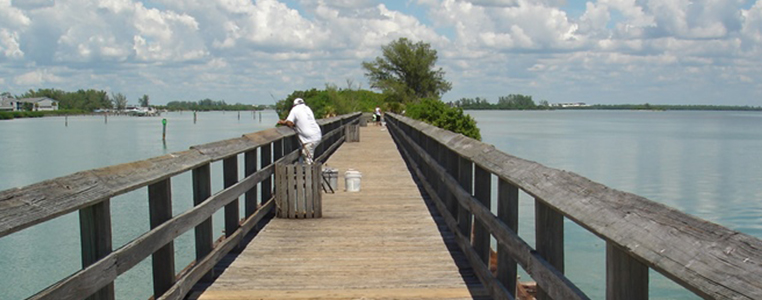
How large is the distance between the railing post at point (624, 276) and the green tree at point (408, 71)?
318 ft

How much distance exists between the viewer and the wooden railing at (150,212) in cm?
290

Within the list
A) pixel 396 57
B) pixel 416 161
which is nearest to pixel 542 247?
pixel 416 161

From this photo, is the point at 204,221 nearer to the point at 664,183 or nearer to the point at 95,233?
the point at 95,233

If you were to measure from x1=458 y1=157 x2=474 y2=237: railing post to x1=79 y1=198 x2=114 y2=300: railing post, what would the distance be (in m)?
3.59

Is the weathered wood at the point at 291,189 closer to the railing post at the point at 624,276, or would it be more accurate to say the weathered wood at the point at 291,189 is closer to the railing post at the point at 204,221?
the railing post at the point at 204,221

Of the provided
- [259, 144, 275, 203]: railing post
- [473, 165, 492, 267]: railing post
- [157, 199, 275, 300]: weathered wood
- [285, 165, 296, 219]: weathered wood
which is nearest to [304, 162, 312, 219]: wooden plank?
[285, 165, 296, 219]: weathered wood

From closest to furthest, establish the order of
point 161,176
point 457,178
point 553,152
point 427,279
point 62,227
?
point 161,176 < point 427,279 < point 457,178 < point 62,227 < point 553,152

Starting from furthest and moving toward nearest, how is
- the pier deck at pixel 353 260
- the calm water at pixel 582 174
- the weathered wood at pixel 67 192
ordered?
the calm water at pixel 582 174 < the pier deck at pixel 353 260 < the weathered wood at pixel 67 192

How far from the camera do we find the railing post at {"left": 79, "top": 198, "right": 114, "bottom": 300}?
11.1ft

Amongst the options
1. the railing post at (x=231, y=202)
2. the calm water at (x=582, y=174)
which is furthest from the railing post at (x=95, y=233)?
the calm water at (x=582, y=174)

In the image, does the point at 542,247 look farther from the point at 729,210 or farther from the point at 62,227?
the point at 729,210

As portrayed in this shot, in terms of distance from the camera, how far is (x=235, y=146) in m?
6.52

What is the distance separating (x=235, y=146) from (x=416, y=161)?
7880 mm

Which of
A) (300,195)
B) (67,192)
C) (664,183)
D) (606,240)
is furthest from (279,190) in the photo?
(664,183)
